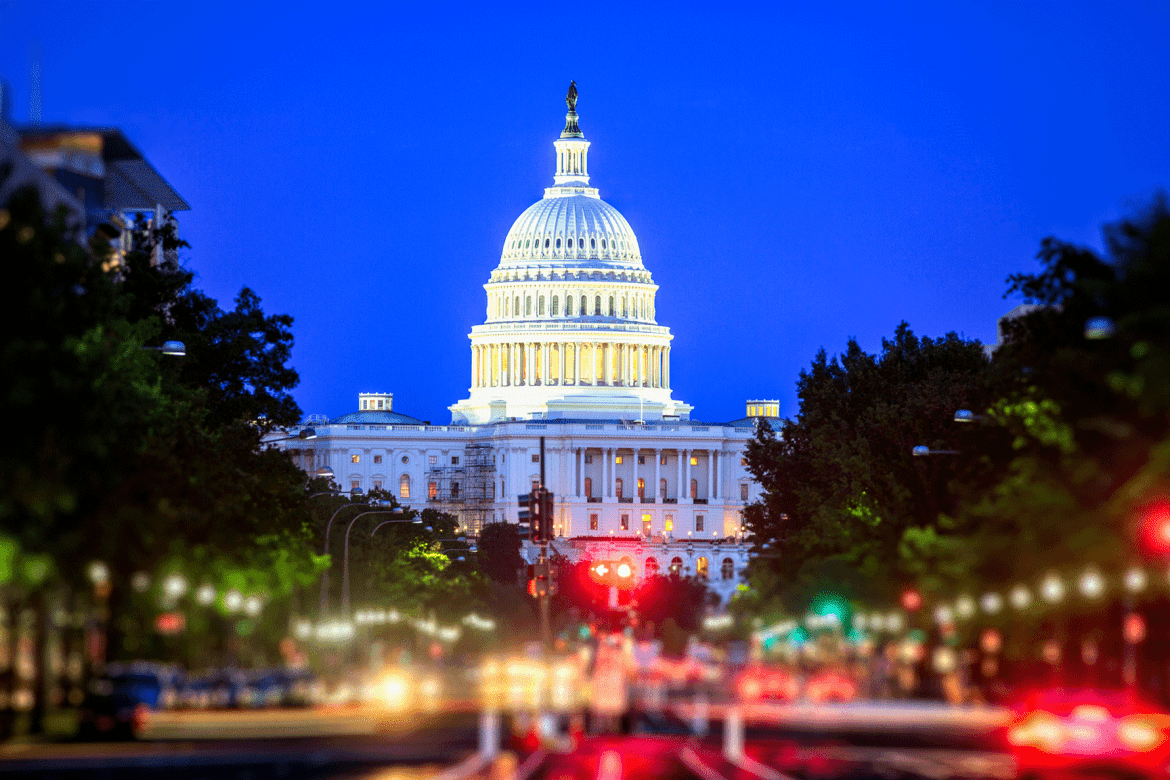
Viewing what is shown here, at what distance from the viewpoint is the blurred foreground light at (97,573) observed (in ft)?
161

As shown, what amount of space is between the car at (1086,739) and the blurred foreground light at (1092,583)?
35.9ft

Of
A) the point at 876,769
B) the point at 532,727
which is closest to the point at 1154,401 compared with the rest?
the point at 876,769

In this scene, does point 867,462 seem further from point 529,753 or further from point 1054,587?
point 529,753

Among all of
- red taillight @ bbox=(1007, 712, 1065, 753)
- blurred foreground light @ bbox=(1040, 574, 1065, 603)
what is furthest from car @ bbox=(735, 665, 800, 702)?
red taillight @ bbox=(1007, 712, 1065, 753)

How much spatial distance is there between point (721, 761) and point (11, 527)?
14581mm

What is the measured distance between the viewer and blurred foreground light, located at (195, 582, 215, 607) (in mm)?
55875

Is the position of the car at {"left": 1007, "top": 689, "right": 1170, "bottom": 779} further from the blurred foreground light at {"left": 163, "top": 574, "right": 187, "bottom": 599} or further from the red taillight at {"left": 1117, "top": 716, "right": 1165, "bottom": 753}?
the blurred foreground light at {"left": 163, "top": 574, "right": 187, "bottom": 599}

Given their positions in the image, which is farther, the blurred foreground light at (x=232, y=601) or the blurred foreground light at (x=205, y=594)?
the blurred foreground light at (x=232, y=601)

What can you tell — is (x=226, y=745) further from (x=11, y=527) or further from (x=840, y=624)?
(x=840, y=624)

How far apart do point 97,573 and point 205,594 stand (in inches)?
284

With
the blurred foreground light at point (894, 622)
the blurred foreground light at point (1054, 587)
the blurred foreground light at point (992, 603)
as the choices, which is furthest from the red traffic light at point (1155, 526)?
the blurred foreground light at point (894, 622)

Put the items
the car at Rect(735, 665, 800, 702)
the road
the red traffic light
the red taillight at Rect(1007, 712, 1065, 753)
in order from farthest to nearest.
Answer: the car at Rect(735, 665, 800, 702)
the red traffic light
the red taillight at Rect(1007, 712, 1065, 753)
the road

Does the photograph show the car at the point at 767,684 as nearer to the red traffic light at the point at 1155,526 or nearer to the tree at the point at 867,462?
the red traffic light at the point at 1155,526

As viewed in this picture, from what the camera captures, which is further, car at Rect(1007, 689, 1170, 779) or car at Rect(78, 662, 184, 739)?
car at Rect(78, 662, 184, 739)
